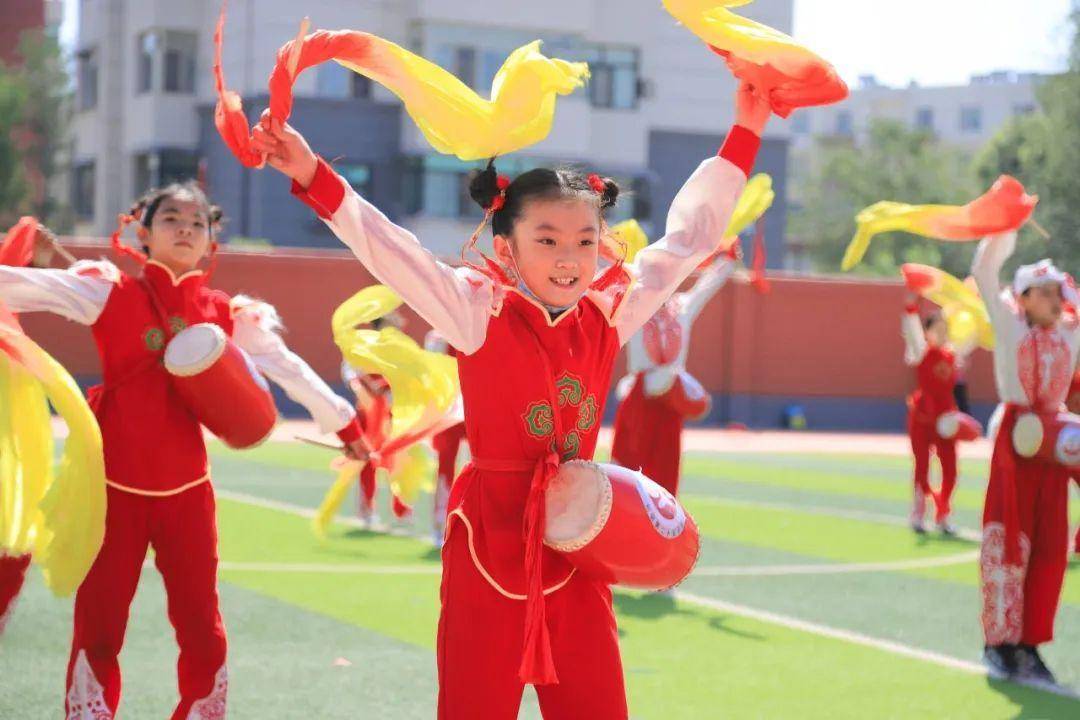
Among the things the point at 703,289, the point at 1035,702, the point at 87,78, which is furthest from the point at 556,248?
the point at 87,78

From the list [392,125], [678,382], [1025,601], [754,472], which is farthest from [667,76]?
[1025,601]

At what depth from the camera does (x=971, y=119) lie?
9088 cm

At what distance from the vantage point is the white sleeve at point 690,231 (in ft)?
15.4

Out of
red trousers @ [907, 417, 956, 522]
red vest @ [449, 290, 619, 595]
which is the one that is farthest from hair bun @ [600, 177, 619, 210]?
red trousers @ [907, 417, 956, 522]

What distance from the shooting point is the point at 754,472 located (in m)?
19.4

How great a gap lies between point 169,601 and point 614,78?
111ft

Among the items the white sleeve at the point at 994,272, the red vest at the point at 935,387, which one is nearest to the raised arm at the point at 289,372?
the white sleeve at the point at 994,272

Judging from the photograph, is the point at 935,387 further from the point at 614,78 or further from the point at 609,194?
the point at 614,78

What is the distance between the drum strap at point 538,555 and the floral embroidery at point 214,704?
5.72 feet

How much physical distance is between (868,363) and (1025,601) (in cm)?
2161

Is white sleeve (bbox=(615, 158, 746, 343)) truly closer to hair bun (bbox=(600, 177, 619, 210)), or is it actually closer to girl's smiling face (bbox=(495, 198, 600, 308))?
hair bun (bbox=(600, 177, 619, 210))

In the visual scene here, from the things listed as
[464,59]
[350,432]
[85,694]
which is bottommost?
[85,694]

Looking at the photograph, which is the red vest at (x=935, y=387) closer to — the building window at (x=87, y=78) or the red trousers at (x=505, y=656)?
the red trousers at (x=505, y=656)

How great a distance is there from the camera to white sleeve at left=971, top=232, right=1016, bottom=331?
7.77m
